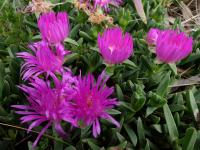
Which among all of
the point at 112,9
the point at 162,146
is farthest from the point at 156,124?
the point at 112,9

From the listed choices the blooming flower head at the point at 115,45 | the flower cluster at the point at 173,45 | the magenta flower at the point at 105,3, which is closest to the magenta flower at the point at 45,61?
the blooming flower head at the point at 115,45

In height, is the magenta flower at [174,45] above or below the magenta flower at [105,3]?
below

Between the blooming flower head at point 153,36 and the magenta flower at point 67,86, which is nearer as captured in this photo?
the magenta flower at point 67,86

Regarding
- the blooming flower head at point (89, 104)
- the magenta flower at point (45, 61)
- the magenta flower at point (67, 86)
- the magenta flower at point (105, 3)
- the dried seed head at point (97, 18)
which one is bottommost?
the blooming flower head at point (89, 104)

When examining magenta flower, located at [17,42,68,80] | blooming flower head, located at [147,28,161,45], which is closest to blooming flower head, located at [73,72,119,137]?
magenta flower, located at [17,42,68,80]

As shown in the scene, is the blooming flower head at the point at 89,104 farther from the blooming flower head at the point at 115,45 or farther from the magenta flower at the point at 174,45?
the magenta flower at the point at 174,45

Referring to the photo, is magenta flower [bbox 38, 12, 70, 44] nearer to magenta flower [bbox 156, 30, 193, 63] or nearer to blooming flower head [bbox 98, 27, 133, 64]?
blooming flower head [bbox 98, 27, 133, 64]
